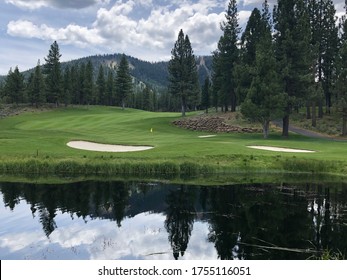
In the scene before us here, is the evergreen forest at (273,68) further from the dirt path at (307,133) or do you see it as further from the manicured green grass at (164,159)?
the manicured green grass at (164,159)

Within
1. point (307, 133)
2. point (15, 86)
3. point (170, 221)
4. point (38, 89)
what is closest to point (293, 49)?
point (307, 133)

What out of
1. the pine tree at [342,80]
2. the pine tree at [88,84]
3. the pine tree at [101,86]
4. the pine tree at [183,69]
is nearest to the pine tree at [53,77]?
the pine tree at [88,84]

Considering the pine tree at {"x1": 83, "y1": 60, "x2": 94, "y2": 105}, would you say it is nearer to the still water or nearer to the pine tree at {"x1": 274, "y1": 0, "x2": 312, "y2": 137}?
the pine tree at {"x1": 274, "y1": 0, "x2": 312, "y2": 137}

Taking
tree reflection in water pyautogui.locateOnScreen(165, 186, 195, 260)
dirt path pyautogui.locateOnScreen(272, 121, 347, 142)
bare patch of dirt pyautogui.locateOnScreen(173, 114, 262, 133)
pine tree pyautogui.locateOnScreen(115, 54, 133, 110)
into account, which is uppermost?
pine tree pyautogui.locateOnScreen(115, 54, 133, 110)

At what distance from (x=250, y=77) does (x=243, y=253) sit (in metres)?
45.2

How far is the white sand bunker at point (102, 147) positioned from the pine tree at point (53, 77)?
65.6 m

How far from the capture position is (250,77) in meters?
56.6

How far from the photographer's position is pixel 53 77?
104 metres

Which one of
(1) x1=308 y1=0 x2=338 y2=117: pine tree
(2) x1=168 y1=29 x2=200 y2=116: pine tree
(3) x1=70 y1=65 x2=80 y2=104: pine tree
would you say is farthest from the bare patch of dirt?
(3) x1=70 y1=65 x2=80 y2=104: pine tree

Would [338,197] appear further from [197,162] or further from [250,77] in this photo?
[250,77]

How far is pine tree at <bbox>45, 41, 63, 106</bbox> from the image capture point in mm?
102713

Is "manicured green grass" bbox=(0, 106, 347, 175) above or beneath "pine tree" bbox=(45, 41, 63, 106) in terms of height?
beneath

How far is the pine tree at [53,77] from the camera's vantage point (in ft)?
337

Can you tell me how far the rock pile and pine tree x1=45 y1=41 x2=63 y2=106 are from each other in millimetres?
47180
